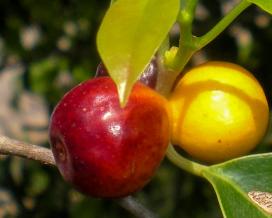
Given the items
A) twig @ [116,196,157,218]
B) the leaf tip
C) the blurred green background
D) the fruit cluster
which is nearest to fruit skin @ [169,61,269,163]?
the fruit cluster

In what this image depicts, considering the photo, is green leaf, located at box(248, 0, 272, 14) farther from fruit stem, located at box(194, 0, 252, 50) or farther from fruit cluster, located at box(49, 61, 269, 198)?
fruit cluster, located at box(49, 61, 269, 198)

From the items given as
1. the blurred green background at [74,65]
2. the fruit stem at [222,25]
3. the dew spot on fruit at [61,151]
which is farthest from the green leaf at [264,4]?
the blurred green background at [74,65]

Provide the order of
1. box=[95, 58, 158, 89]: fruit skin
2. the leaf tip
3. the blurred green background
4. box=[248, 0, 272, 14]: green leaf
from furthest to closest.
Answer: the blurred green background → box=[95, 58, 158, 89]: fruit skin → box=[248, 0, 272, 14]: green leaf → the leaf tip

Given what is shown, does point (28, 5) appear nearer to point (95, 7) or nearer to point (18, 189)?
point (95, 7)

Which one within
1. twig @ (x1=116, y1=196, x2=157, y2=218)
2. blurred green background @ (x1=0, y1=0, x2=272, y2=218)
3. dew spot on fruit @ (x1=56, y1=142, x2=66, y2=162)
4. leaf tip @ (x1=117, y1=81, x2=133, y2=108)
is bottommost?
blurred green background @ (x1=0, y1=0, x2=272, y2=218)

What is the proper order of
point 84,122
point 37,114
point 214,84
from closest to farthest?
point 84,122 → point 214,84 → point 37,114

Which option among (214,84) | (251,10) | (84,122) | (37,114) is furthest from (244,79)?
(37,114)

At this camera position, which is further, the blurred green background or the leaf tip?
the blurred green background
